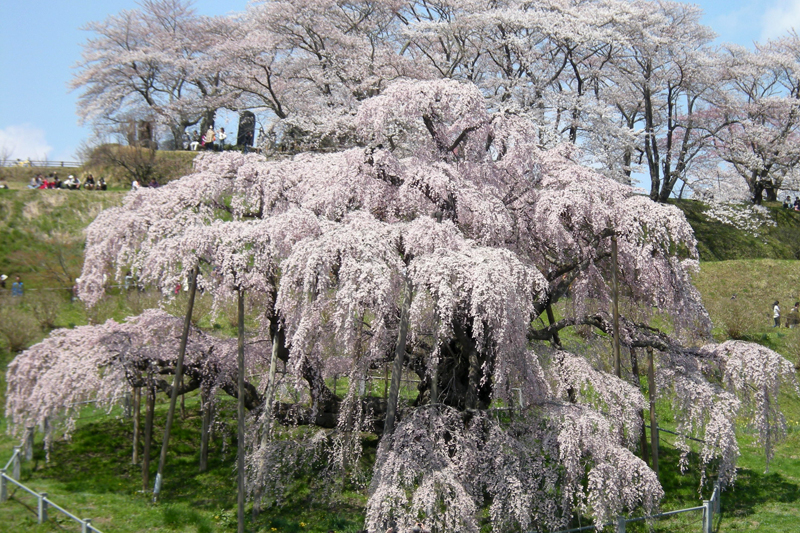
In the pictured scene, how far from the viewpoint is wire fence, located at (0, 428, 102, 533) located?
388 inches

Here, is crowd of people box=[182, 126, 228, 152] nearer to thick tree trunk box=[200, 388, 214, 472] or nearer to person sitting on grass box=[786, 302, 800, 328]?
thick tree trunk box=[200, 388, 214, 472]

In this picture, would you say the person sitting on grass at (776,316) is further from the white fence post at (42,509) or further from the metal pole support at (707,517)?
the white fence post at (42,509)

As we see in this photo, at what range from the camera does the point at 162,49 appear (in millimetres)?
35688

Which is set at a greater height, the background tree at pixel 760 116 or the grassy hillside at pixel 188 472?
the background tree at pixel 760 116

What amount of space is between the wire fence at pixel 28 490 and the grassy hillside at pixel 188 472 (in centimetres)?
15

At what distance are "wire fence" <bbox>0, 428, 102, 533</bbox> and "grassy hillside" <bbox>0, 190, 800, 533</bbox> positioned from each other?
15 centimetres

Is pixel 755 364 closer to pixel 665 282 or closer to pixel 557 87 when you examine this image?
pixel 665 282

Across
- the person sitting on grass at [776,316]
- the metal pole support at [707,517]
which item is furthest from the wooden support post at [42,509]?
the person sitting on grass at [776,316]

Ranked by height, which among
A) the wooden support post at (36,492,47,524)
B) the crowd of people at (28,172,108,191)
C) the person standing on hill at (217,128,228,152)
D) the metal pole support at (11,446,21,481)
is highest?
the person standing on hill at (217,128,228,152)

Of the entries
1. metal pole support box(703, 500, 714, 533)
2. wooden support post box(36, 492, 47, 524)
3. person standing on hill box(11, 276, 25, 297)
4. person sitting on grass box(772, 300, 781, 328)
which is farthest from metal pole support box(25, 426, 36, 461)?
person sitting on grass box(772, 300, 781, 328)

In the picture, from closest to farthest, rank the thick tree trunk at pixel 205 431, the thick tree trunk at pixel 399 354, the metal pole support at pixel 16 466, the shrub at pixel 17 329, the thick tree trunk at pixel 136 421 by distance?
1. the thick tree trunk at pixel 399 354
2. the metal pole support at pixel 16 466
3. the thick tree trunk at pixel 136 421
4. the thick tree trunk at pixel 205 431
5. the shrub at pixel 17 329

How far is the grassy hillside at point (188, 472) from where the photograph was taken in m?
11.4

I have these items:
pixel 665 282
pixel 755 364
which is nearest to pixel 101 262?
pixel 665 282

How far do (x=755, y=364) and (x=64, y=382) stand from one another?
13.2 metres
